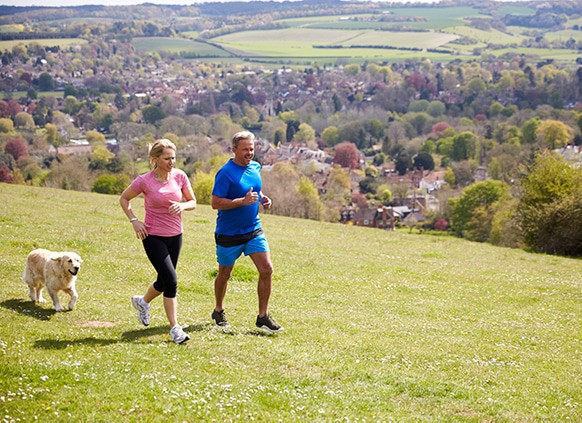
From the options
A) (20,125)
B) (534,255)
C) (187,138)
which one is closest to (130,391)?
(534,255)

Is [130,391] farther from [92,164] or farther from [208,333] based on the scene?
[92,164]

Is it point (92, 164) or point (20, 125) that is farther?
point (20, 125)

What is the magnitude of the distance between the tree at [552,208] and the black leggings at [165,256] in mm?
28947

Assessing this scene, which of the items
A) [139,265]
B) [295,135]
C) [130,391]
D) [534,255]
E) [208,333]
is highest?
[130,391]

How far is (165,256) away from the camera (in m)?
11.2

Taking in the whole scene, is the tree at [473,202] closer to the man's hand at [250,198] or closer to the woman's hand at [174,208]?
the man's hand at [250,198]

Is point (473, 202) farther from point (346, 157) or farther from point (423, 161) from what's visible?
point (346, 157)

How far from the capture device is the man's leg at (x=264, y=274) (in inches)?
476

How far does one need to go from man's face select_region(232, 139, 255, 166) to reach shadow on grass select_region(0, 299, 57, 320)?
4.68 meters

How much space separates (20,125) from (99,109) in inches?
1501

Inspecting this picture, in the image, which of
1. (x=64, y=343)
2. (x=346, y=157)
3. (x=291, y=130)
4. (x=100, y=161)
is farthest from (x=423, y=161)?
(x=64, y=343)

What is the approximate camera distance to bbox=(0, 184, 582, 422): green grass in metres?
8.69

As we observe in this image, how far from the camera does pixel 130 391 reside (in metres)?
8.65

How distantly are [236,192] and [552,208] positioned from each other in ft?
93.6
